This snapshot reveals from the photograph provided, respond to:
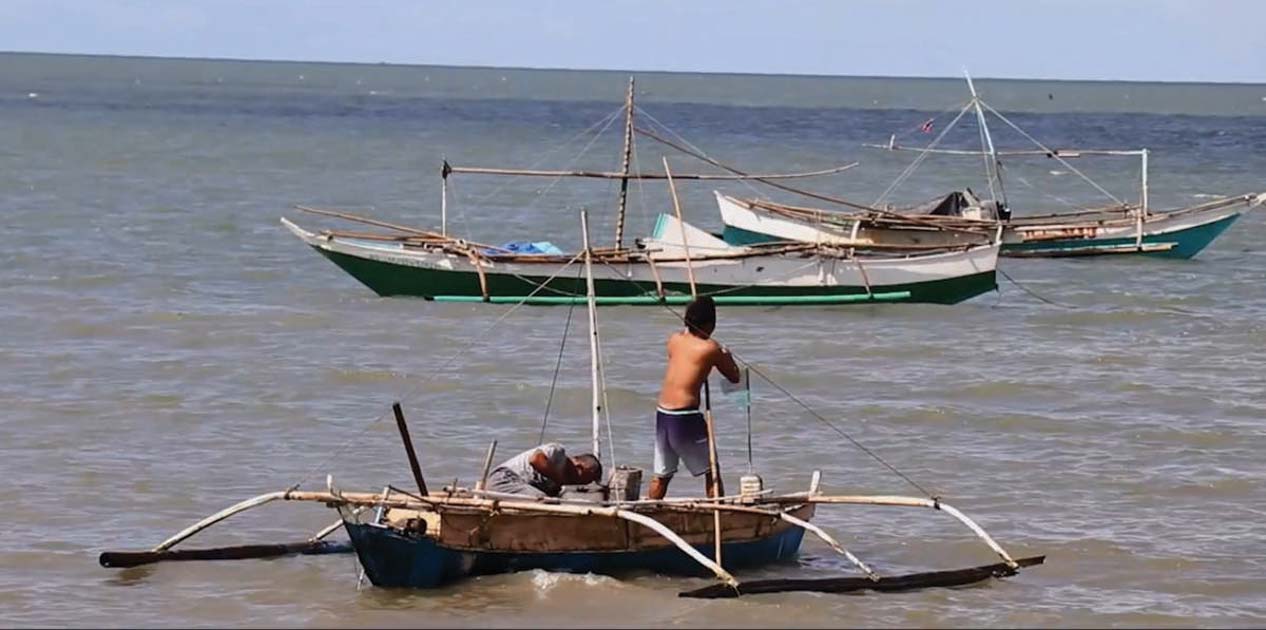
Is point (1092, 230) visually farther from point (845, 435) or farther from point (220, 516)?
point (220, 516)

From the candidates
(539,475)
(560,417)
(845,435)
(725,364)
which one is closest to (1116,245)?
(845,435)

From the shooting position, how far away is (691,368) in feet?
41.1

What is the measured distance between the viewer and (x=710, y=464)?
12.6 metres

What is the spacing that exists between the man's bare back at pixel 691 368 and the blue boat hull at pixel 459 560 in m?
0.88

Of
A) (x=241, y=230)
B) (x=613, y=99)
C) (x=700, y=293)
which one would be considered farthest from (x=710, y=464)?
(x=613, y=99)

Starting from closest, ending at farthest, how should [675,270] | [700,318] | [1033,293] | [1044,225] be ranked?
1. [700,318]
2. [675,270]
3. [1033,293]
4. [1044,225]

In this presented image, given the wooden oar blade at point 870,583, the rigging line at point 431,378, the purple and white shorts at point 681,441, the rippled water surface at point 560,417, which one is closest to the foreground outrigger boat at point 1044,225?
the rippled water surface at point 560,417

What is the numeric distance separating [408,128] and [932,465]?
71.6 m

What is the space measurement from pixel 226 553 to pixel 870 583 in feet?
12.7

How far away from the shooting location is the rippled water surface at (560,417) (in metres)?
12.6

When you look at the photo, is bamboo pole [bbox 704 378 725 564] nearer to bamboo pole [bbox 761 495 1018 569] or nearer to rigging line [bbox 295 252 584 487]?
bamboo pole [bbox 761 495 1018 569]

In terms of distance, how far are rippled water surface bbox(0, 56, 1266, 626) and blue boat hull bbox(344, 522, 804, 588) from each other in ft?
0.32

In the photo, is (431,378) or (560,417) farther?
(431,378)

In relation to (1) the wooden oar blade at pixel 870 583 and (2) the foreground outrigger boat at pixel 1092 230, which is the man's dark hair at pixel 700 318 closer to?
(1) the wooden oar blade at pixel 870 583
